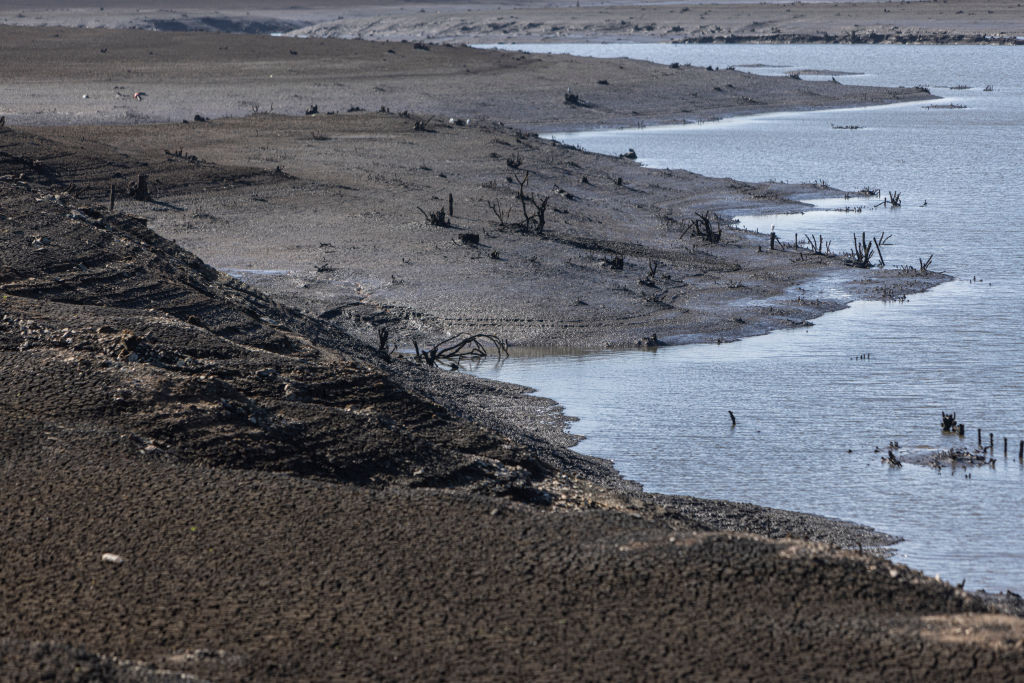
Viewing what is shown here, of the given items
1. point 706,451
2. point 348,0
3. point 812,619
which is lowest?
point 706,451

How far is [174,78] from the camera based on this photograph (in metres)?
44.5

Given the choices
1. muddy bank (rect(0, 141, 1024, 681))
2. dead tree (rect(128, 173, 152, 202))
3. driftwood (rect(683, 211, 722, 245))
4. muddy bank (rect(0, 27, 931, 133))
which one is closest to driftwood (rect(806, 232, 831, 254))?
driftwood (rect(683, 211, 722, 245))

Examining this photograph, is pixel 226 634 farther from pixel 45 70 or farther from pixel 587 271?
pixel 45 70

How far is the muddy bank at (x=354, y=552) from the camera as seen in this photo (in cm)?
664

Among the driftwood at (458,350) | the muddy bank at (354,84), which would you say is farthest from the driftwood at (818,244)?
the muddy bank at (354,84)

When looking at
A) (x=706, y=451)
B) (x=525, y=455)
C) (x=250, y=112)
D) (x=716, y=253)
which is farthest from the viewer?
(x=250, y=112)

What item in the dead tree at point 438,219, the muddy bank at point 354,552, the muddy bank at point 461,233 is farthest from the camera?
the dead tree at point 438,219

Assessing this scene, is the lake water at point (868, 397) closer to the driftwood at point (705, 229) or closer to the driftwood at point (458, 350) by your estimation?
the driftwood at point (458, 350)

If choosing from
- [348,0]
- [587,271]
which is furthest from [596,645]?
[348,0]

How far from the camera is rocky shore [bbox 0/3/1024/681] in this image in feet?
22.1

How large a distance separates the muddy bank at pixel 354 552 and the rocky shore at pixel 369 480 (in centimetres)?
2

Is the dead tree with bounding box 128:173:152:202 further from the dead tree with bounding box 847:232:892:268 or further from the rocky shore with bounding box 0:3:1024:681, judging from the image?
the dead tree with bounding box 847:232:892:268

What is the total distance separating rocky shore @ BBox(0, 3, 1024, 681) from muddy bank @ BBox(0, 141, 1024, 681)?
0.02 meters

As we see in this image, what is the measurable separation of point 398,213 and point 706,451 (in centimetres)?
1171
